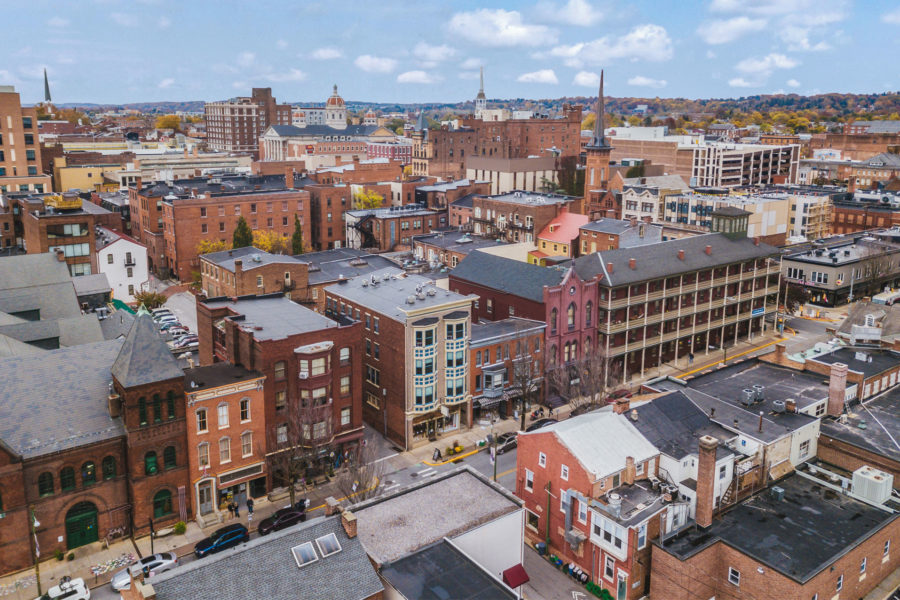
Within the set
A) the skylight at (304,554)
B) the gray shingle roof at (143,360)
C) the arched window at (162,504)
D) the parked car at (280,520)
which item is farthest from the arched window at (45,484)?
the skylight at (304,554)

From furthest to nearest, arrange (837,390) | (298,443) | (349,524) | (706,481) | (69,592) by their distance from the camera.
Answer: (837,390), (298,443), (706,481), (69,592), (349,524)

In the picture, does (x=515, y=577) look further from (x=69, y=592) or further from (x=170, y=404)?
(x=69, y=592)

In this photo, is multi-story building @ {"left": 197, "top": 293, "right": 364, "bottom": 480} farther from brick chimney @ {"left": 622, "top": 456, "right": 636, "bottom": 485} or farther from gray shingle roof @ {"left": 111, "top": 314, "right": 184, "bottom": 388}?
brick chimney @ {"left": 622, "top": 456, "right": 636, "bottom": 485}

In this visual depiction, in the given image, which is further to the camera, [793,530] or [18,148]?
[18,148]

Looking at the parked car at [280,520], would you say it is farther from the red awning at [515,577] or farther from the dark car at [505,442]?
the dark car at [505,442]

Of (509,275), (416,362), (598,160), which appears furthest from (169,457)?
(598,160)
